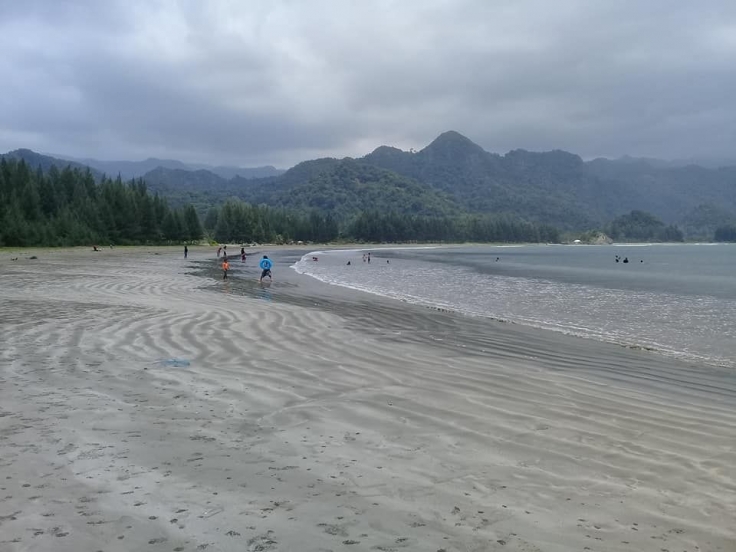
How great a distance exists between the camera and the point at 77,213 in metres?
87.1

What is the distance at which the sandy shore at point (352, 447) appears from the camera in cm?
412

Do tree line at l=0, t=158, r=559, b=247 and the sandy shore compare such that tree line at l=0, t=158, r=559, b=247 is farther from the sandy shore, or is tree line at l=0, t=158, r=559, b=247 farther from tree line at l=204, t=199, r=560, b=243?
the sandy shore

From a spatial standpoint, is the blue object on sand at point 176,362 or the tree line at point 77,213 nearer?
the blue object on sand at point 176,362

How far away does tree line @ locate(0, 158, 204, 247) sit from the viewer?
233 feet

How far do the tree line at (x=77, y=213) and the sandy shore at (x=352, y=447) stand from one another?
6917 cm

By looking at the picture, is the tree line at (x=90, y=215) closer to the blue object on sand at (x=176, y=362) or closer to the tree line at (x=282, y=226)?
the tree line at (x=282, y=226)

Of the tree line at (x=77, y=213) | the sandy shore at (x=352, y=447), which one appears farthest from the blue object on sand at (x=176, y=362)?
the tree line at (x=77, y=213)

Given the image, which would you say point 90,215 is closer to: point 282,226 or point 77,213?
point 77,213

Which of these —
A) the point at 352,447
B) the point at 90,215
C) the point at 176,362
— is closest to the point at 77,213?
the point at 90,215

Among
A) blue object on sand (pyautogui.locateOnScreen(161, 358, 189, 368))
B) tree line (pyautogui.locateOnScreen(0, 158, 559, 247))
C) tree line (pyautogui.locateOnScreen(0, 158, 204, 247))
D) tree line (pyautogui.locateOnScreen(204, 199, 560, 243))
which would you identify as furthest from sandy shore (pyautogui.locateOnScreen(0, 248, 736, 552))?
tree line (pyautogui.locateOnScreen(204, 199, 560, 243))

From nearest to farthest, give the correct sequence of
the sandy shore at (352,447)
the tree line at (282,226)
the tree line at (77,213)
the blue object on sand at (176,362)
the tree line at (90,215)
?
the sandy shore at (352,447), the blue object on sand at (176,362), the tree line at (77,213), the tree line at (90,215), the tree line at (282,226)

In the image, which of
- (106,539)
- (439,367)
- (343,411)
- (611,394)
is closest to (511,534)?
(106,539)

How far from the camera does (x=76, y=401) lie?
287 inches

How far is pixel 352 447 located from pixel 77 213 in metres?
94.7
